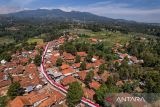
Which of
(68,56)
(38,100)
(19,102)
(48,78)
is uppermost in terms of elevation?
(68,56)

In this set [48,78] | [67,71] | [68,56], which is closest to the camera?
[48,78]

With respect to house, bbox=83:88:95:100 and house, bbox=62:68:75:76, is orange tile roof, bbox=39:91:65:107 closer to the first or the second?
house, bbox=83:88:95:100

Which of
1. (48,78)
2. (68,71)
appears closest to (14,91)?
(48,78)

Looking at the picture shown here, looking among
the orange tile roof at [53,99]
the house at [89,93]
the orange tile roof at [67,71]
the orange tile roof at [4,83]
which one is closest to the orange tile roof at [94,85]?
the house at [89,93]

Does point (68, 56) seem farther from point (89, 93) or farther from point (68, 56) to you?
point (89, 93)

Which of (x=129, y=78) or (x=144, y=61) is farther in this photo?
(x=144, y=61)

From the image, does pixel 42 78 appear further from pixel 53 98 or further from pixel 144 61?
pixel 144 61

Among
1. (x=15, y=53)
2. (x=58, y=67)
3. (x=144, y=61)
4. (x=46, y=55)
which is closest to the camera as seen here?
(x=58, y=67)

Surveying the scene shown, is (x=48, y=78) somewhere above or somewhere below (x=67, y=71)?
below

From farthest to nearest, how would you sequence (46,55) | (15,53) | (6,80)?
(15,53) → (46,55) → (6,80)

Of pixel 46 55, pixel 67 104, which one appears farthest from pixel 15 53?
pixel 67 104

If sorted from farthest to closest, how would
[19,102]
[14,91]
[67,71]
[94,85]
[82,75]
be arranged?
[67,71] < [82,75] < [94,85] < [14,91] < [19,102]
